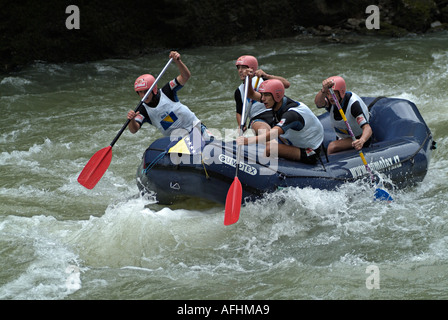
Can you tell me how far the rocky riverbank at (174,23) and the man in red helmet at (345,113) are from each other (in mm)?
6948

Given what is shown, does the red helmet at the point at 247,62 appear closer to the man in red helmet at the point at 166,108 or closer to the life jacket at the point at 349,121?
the man in red helmet at the point at 166,108

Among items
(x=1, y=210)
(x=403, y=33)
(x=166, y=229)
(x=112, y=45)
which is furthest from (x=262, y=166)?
(x=403, y=33)

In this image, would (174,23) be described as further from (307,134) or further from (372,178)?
(372,178)

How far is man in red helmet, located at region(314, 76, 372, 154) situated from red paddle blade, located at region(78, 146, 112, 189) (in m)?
2.39

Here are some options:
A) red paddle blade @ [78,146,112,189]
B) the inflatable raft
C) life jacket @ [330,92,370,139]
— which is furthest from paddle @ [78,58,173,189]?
life jacket @ [330,92,370,139]

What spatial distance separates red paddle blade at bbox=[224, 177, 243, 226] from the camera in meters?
5.49

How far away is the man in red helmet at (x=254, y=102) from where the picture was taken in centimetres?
675

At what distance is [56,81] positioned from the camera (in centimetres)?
1166

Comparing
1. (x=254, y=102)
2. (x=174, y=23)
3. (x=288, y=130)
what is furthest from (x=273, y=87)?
(x=174, y=23)

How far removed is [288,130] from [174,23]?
781 cm

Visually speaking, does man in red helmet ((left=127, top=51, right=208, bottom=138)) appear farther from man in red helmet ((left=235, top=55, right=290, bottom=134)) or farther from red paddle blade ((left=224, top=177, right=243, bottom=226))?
red paddle blade ((left=224, top=177, right=243, bottom=226))

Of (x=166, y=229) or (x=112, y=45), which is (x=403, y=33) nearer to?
(x=112, y=45)

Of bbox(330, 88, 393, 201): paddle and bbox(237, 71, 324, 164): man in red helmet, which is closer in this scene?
bbox(237, 71, 324, 164): man in red helmet
